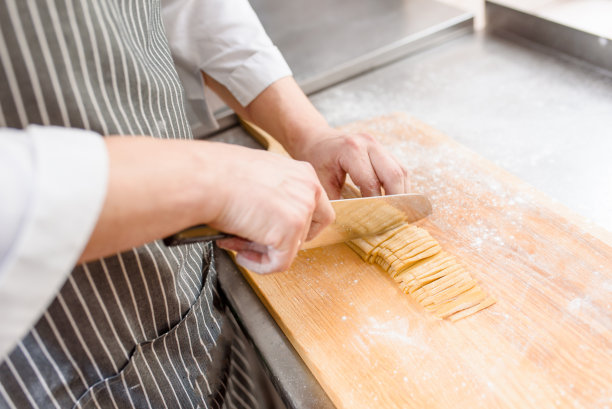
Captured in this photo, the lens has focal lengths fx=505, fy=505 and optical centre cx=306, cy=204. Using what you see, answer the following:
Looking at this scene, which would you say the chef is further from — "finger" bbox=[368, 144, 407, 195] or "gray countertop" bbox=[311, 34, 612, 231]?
"gray countertop" bbox=[311, 34, 612, 231]

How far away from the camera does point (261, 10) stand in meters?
2.87

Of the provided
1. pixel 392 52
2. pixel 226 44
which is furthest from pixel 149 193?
pixel 392 52

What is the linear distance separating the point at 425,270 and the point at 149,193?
2.64ft

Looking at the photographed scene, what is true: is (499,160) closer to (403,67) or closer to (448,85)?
(448,85)

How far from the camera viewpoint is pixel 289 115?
1531 millimetres

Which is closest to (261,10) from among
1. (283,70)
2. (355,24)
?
(355,24)

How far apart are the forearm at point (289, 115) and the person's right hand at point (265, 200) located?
57cm

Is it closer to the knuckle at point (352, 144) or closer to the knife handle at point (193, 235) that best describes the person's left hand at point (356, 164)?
the knuckle at point (352, 144)

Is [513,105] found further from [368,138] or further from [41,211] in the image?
[41,211]

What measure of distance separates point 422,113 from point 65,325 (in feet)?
4.85

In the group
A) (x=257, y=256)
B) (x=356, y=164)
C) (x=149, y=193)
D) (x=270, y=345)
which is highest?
(x=149, y=193)

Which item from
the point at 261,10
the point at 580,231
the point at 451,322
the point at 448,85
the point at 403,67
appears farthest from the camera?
the point at 261,10

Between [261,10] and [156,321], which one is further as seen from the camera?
[261,10]

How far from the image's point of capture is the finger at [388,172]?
4.55 feet
